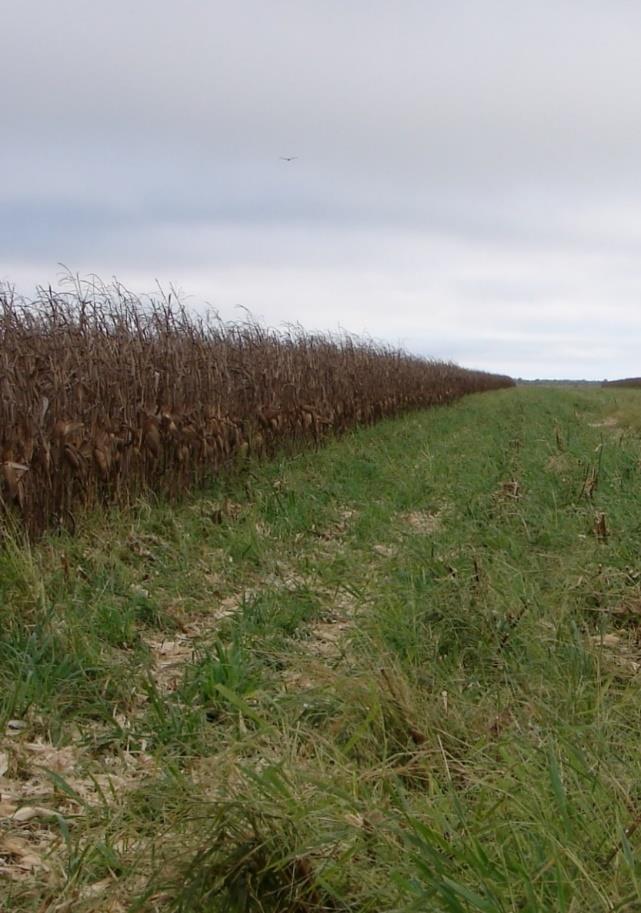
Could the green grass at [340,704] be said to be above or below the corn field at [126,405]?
below

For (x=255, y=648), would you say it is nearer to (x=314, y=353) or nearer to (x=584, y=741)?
(x=584, y=741)

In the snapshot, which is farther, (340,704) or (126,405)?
(126,405)

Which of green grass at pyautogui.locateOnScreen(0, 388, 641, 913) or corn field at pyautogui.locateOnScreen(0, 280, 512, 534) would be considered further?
corn field at pyautogui.locateOnScreen(0, 280, 512, 534)

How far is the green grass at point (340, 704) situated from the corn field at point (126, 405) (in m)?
0.50

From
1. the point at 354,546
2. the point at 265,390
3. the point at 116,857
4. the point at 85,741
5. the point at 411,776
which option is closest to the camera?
the point at 116,857

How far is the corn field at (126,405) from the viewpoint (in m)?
6.61

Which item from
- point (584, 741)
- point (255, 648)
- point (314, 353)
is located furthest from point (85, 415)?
point (314, 353)

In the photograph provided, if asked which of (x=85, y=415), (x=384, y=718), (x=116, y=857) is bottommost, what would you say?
(x=116, y=857)

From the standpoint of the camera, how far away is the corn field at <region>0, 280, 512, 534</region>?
21.7 ft

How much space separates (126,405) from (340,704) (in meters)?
5.19

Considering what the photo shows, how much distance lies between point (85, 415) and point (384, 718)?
4.96 meters

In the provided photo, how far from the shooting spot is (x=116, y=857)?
2607 mm

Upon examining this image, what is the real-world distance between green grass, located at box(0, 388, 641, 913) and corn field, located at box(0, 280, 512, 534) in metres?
0.50

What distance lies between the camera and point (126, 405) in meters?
8.09
